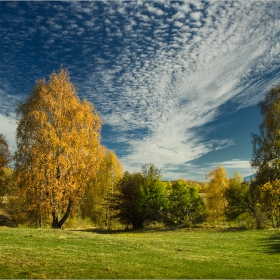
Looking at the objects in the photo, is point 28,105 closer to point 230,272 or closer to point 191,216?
point 230,272

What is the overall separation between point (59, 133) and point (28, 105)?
4717mm

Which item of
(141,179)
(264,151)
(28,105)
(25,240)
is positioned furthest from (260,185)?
(28,105)

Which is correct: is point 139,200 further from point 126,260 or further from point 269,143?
point 126,260

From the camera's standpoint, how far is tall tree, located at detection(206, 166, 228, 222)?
194ft

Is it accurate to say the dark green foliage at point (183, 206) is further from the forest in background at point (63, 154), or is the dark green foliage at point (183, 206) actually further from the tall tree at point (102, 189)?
the tall tree at point (102, 189)

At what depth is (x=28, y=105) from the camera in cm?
3136

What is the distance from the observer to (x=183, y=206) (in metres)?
50.4

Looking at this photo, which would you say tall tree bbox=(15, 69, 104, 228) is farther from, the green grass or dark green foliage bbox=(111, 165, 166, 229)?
dark green foliage bbox=(111, 165, 166, 229)

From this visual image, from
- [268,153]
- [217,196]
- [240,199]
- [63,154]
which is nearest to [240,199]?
[240,199]

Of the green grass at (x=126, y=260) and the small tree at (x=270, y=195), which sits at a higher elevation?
the small tree at (x=270, y=195)

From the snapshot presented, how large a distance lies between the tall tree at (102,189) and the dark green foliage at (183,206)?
33.2 feet

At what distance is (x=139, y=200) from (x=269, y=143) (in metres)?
19.6

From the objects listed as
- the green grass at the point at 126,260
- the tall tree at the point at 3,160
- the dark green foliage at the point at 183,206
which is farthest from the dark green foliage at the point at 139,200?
the green grass at the point at 126,260

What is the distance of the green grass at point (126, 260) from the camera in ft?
36.3
